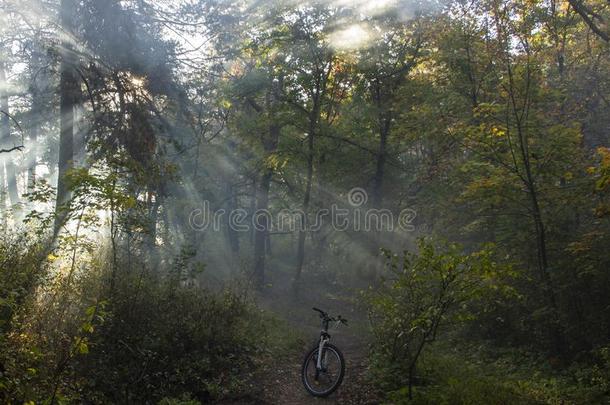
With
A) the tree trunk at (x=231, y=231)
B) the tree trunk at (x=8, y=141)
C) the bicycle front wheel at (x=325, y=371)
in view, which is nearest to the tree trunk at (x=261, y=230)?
the tree trunk at (x=231, y=231)

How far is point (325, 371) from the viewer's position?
8.10 meters

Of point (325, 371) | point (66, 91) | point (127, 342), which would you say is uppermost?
point (66, 91)

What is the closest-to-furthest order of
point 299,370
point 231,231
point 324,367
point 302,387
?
point 324,367 → point 302,387 → point 299,370 → point 231,231

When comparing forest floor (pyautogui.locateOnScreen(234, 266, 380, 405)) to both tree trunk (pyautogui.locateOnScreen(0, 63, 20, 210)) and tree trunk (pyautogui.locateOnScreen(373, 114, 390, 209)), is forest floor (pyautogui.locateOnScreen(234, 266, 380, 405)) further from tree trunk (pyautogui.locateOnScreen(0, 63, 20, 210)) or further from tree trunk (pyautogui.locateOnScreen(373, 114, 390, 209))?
tree trunk (pyautogui.locateOnScreen(0, 63, 20, 210))

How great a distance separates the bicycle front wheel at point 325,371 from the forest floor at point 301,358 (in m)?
0.16

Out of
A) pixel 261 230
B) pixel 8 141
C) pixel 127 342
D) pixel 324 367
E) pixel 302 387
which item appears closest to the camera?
pixel 127 342

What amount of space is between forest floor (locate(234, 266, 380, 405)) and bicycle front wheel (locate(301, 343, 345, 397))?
16 centimetres

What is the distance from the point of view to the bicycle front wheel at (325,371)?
792 cm

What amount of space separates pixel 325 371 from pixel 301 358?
10.4 ft

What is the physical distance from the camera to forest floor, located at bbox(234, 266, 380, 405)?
7.84 meters

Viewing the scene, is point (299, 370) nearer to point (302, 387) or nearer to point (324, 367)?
point (302, 387)

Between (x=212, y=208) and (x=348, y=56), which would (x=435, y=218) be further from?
(x=212, y=208)

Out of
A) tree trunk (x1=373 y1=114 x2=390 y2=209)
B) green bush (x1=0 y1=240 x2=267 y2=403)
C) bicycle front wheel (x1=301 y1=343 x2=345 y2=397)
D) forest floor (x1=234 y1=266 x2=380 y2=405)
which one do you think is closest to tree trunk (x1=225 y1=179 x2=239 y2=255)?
forest floor (x1=234 y1=266 x2=380 y2=405)

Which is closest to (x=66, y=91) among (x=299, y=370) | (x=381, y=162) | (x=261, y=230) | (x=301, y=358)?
(x=301, y=358)
